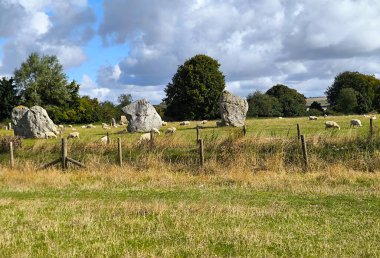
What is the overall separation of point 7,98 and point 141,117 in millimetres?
39373

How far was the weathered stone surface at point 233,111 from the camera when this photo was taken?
38.5 meters

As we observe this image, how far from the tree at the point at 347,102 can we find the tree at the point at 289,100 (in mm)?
5877

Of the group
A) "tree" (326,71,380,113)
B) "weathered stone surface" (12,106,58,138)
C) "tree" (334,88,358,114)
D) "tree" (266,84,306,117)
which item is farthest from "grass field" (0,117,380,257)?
"tree" (326,71,380,113)

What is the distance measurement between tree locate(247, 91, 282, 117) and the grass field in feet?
169

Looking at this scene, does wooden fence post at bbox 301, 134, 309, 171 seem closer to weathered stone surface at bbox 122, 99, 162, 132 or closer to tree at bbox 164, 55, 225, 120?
weathered stone surface at bbox 122, 99, 162, 132

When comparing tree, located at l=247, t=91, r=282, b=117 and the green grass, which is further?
tree, located at l=247, t=91, r=282, b=117

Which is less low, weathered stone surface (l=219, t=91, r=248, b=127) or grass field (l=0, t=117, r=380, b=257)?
weathered stone surface (l=219, t=91, r=248, b=127)

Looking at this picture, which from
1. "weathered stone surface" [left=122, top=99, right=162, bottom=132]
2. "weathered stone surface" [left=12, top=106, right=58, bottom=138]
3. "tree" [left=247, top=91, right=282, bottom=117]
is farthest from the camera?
"tree" [left=247, top=91, right=282, bottom=117]

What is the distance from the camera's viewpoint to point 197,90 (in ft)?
220

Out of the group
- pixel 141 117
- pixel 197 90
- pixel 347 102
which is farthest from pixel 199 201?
pixel 347 102

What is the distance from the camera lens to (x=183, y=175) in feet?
55.3

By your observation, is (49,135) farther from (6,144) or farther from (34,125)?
(6,144)

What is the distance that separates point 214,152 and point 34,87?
59859mm

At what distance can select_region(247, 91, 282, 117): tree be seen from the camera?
7206 cm
